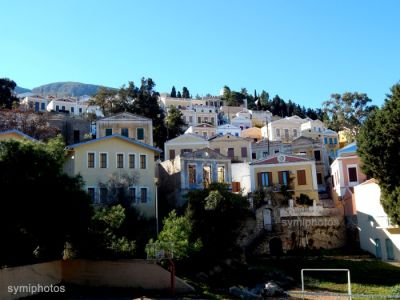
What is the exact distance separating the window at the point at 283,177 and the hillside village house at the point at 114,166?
1326 cm

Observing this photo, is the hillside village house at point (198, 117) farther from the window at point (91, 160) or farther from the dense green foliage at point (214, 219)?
the dense green foliage at point (214, 219)

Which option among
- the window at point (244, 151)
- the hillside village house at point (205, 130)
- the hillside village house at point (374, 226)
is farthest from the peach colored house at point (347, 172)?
the hillside village house at point (205, 130)

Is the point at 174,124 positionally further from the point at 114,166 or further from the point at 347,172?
the point at 114,166

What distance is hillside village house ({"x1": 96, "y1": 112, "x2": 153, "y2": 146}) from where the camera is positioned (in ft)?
168

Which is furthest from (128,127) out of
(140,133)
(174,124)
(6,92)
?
(6,92)

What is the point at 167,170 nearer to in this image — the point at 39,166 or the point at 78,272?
the point at 78,272

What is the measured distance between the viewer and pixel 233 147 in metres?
55.5

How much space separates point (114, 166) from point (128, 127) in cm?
1525

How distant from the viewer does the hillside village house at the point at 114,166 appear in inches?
1415

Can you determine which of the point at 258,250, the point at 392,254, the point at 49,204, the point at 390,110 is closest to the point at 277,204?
the point at 258,250

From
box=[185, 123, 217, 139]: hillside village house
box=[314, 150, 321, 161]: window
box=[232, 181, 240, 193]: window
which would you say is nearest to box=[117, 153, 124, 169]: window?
box=[232, 181, 240, 193]: window

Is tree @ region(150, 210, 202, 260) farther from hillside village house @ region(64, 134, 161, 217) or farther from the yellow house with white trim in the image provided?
the yellow house with white trim

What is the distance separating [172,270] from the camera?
25.3 meters

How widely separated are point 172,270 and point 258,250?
13.9m
